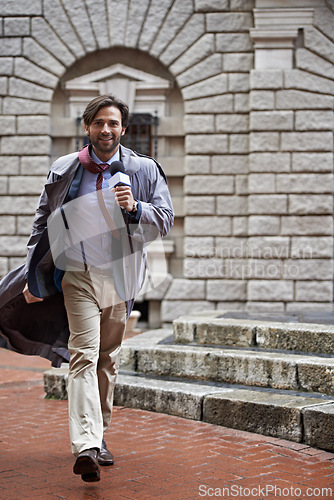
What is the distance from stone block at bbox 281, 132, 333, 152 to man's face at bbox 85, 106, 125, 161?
7.15m

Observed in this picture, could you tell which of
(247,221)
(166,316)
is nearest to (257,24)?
(247,221)

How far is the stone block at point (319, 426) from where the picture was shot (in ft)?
12.9

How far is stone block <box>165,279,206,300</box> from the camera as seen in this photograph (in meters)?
10.7

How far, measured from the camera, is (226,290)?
1064 centimetres

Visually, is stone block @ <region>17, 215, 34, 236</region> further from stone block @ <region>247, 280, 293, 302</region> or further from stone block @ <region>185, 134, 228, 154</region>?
stone block @ <region>247, 280, 293, 302</region>

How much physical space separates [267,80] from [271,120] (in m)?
0.61

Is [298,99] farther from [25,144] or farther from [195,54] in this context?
[25,144]

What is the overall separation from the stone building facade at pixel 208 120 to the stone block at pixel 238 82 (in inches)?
0.6

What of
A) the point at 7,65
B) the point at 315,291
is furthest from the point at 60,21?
the point at 315,291

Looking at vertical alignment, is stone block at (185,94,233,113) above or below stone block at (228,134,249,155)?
above

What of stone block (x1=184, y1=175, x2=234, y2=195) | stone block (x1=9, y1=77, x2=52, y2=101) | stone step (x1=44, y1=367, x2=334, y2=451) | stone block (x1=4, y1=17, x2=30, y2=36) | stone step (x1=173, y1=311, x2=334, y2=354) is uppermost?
stone block (x1=4, y1=17, x2=30, y2=36)

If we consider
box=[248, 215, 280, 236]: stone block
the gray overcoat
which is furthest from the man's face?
box=[248, 215, 280, 236]: stone block

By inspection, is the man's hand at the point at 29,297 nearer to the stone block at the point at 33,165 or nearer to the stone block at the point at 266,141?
the stone block at the point at 266,141

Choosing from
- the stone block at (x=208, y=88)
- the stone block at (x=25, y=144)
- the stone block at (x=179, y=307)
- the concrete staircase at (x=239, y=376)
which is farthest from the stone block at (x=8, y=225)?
the concrete staircase at (x=239, y=376)
